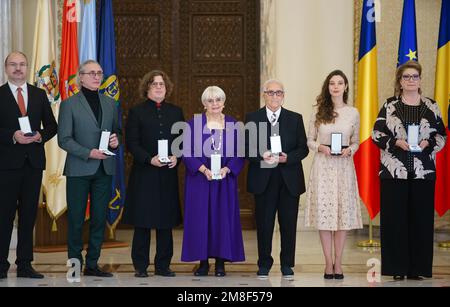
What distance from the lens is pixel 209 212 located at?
7145 millimetres

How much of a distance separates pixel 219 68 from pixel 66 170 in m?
4.10

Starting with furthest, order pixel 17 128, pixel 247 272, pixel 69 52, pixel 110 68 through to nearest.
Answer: pixel 110 68 → pixel 69 52 → pixel 247 272 → pixel 17 128

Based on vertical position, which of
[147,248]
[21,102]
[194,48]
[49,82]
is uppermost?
[194,48]

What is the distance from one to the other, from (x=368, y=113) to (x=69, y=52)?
11.1 ft

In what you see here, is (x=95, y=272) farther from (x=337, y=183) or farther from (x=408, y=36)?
(x=408, y=36)

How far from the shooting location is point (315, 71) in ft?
34.7

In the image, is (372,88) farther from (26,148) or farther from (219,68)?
(26,148)

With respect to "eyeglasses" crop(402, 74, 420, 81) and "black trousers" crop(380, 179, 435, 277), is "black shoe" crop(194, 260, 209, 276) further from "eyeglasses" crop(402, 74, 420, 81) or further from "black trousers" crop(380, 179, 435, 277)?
"eyeglasses" crop(402, 74, 420, 81)

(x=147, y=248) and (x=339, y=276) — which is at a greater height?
(x=147, y=248)

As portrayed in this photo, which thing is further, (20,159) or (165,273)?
(165,273)

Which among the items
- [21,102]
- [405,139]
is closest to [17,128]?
[21,102]

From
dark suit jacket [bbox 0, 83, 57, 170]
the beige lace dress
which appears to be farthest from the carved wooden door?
the beige lace dress

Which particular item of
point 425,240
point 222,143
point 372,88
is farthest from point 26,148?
point 372,88

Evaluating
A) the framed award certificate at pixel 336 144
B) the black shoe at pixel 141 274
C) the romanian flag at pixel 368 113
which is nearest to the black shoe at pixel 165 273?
the black shoe at pixel 141 274
